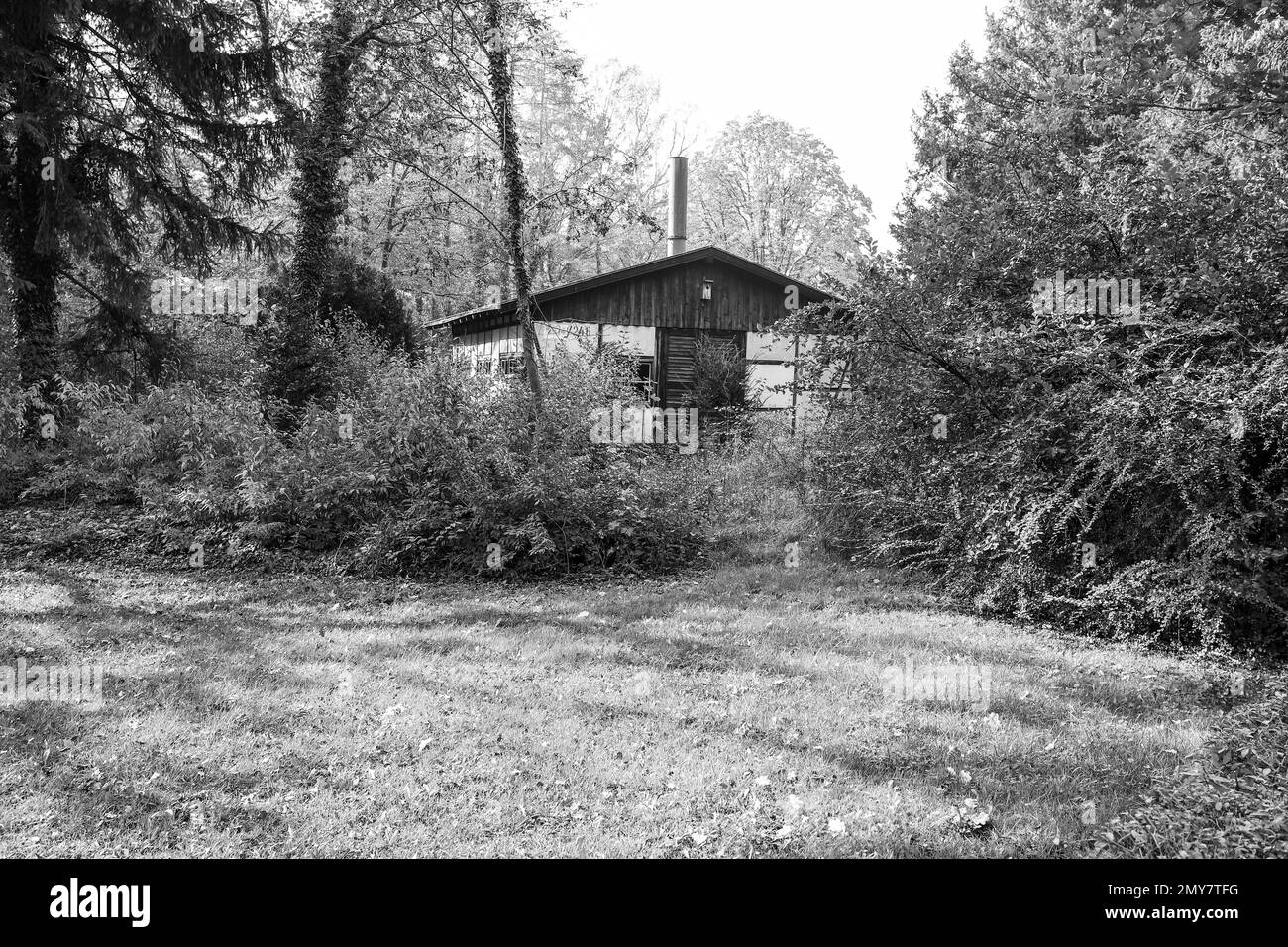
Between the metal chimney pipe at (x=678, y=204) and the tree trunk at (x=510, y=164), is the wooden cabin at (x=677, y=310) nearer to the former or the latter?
the metal chimney pipe at (x=678, y=204)

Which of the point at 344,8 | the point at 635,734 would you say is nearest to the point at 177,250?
the point at 344,8

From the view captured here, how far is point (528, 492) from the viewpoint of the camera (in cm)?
990

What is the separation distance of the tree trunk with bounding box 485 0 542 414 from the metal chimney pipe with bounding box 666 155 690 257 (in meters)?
15.0

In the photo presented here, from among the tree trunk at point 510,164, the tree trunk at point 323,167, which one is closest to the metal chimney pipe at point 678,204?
the tree trunk at point 323,167

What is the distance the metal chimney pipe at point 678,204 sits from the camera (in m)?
27.1

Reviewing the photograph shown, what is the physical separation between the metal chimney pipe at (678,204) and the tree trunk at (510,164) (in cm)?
1503

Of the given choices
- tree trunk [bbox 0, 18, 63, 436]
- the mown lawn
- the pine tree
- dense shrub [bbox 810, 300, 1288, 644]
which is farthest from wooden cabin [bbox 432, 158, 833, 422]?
the mown lawn

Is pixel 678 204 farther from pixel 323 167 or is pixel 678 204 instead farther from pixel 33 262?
pixel 33 262

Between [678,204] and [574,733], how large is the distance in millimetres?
24373

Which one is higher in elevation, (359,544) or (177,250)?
(177,250)

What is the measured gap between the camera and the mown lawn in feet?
13.2

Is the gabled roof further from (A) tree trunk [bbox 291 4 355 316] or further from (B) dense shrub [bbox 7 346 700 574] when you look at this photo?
(B) dense shrub [bbox 7 346 700 574]

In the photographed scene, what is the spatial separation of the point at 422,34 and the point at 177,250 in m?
5.40

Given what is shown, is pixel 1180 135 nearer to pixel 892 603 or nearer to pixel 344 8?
pixel 892 603
